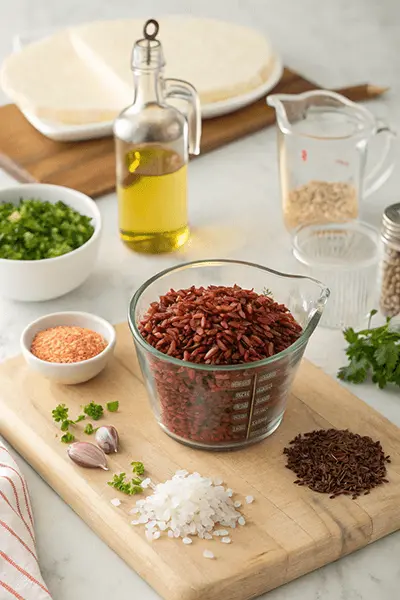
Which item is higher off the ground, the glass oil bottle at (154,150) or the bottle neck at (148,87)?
the bottle neck at (148,87)

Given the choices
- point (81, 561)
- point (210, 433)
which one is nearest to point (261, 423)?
point (210, 433)

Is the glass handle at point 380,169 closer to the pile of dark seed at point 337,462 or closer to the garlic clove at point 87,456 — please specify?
the pile of dark seed at point 337,462

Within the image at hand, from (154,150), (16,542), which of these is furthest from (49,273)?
(16,542)

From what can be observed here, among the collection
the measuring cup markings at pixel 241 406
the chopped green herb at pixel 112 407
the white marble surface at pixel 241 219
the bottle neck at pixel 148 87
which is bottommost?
the white marble surface at pixel 241 219

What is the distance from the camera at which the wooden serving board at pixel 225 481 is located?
1.46 metres

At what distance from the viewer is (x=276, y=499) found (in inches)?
61.8

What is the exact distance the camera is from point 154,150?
2.12m

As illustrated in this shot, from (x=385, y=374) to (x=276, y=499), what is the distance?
363mm

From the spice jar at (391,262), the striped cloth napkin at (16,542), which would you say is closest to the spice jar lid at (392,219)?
the spice jar at (391,262)

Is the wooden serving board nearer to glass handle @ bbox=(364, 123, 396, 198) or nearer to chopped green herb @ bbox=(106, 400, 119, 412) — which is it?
chopped green herb @ bbox=(106, 400, 119, 412)

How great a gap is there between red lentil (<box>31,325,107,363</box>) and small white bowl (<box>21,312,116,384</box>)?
0.7 inches

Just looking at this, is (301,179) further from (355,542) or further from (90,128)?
(355,542)

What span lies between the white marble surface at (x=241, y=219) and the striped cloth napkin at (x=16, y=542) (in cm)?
5

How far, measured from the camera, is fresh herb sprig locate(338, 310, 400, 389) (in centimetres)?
181
